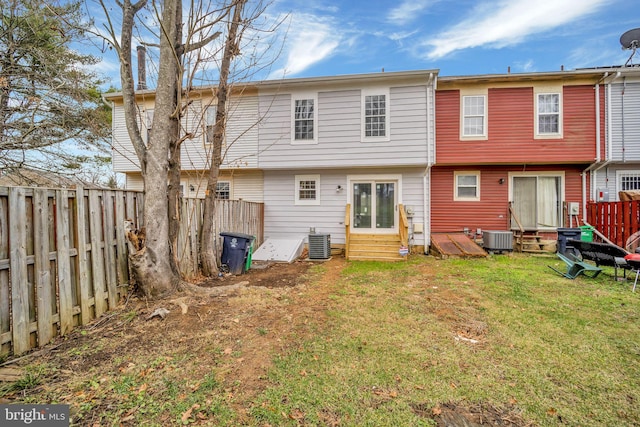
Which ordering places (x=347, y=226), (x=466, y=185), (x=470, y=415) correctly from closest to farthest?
(x=470, y=415), (x=347, y=226), (x=466, y=185)

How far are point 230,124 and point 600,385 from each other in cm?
1130

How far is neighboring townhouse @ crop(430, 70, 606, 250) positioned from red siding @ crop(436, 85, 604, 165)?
1.2 inches

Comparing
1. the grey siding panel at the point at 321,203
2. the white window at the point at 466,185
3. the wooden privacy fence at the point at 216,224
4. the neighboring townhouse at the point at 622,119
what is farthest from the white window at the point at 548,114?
the wooden privacy fence at the point at 216,224

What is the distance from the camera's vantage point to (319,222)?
1073 centimetres

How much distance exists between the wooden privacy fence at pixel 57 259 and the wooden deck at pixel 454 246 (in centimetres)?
860

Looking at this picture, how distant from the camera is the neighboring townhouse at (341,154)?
9586mm

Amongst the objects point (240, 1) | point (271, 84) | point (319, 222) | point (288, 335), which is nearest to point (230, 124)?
point (271, 84)

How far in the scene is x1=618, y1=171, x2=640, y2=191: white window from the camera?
10484 mm

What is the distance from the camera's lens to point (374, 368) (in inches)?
111

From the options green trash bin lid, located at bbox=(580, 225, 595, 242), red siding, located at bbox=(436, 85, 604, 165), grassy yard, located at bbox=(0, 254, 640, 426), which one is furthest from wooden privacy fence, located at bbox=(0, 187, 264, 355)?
green trash bin lid, located at bbox=(580, 225, 595, 242)

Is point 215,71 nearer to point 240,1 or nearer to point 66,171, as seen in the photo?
point 240,1

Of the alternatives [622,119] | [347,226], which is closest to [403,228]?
[347,226]

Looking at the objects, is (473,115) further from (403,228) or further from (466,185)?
(403,228)

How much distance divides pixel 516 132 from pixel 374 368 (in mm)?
11103
